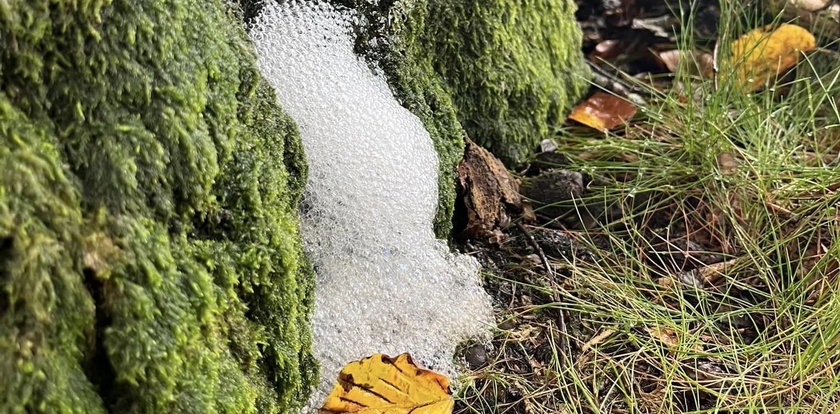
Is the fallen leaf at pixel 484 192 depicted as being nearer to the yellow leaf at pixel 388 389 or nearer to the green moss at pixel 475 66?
the green moss at pixel 475 66

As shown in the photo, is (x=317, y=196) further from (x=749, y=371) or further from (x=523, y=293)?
(x=749, y=371)

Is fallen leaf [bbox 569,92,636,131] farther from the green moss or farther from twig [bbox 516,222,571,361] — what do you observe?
twig [bbox 516,222,571,361]

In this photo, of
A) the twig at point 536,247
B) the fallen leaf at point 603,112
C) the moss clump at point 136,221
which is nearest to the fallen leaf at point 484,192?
the twig at point 536,247

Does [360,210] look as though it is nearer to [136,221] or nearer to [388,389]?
[388,389]

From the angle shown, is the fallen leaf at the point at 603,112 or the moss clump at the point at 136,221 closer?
the moss clump at the point at 136,221

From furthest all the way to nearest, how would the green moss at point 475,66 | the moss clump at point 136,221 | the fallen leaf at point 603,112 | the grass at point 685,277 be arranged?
the fallen leaf at point 603,112
the green moss at point 475,66
the grass at point 685,277
the moss clump at point 136,221

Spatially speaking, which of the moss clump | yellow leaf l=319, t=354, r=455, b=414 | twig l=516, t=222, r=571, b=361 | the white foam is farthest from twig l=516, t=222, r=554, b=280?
the moss clump

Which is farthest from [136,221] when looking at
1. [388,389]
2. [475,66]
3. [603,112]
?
[603,112]
